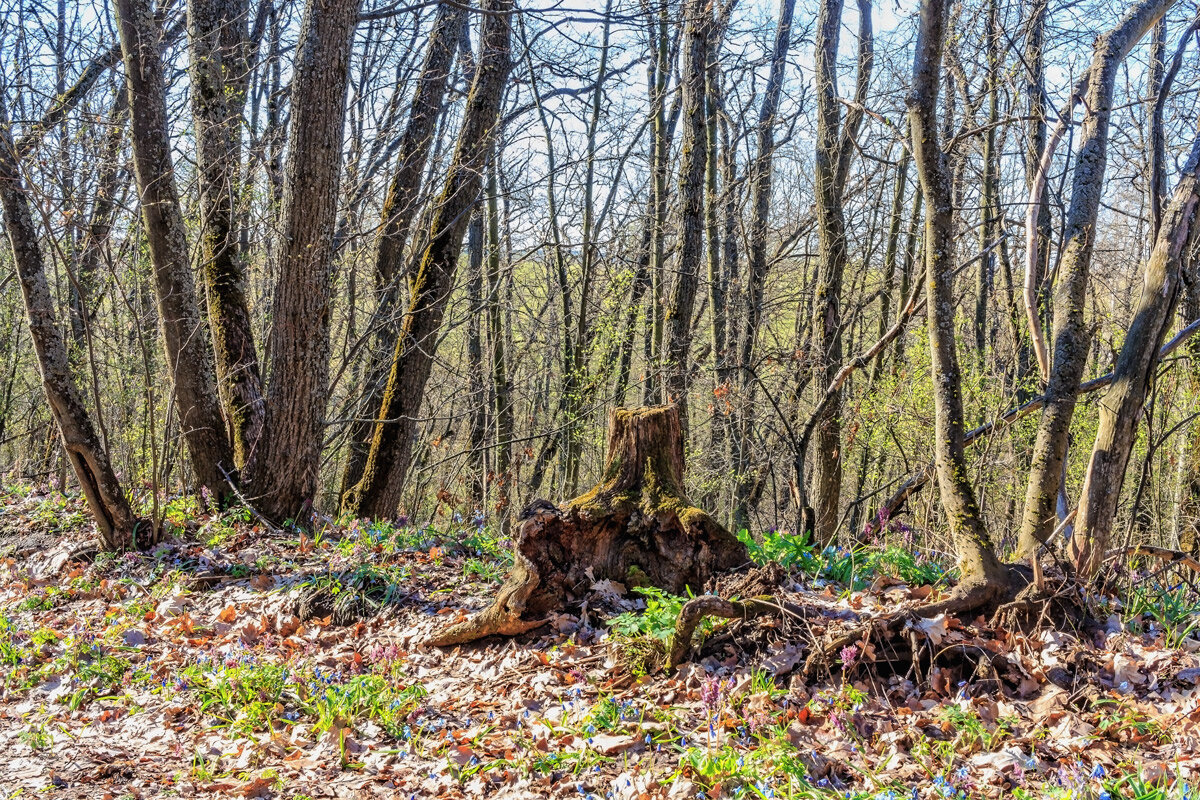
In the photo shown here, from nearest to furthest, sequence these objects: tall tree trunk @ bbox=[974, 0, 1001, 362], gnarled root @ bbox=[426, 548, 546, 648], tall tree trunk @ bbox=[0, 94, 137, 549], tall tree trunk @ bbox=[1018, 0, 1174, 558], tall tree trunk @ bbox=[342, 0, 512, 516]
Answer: tall tree trunk @ bbox=[1018, 0, 1174, 558]
gnarled root @ bbox=[426, 548, 546, 648]
tall tree trunk @ bbox=[0, 94, 137, 549]
tall tree trunk @ bbox=[342, 0, 512, 516]
tall tree trunk @ bbox=[974, 0, 1001, 362]

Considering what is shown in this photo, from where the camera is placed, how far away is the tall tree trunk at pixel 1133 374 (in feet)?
12.3

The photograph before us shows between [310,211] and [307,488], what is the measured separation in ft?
7.74

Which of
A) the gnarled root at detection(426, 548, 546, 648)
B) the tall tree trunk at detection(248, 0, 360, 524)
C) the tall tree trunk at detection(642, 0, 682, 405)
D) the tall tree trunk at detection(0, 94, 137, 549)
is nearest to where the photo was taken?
the gnarled root at detection(426, 548, 546, 648)

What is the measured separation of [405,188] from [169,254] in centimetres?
256

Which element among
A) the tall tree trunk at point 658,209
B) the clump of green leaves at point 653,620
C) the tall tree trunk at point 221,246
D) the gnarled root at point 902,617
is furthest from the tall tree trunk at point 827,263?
the tall tree trunk at point 221,246

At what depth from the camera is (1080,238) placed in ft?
13.3

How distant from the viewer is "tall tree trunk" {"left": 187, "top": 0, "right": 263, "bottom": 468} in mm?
6785

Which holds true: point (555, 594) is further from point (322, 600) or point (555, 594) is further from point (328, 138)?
point (328, 138)

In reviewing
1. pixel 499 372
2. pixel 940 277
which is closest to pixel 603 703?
pixel 940 277

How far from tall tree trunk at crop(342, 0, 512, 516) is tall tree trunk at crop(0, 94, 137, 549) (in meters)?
2.15

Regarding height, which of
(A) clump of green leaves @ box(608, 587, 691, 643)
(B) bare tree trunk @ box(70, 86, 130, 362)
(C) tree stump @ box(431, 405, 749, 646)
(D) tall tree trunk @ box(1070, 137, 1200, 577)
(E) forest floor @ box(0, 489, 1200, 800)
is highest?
(B) bare tree trunk @ box(70, 86, 130, 362)

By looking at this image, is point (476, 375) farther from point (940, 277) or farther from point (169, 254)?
point (940, 277)

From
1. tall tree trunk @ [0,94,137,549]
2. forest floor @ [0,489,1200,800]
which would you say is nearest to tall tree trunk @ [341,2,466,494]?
tall tree trunk @ [0,94,137,549]

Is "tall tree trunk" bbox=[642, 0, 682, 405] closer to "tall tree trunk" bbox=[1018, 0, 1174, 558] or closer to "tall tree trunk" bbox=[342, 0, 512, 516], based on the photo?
"tall tree trunk" bbox=[342, 0, 512, 516]
